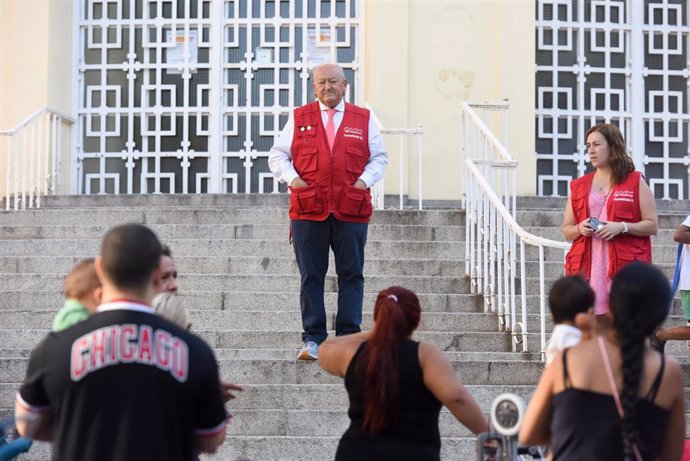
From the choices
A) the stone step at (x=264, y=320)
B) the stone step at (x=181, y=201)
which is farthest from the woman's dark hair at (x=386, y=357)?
the stone step at (x=181, y=201)

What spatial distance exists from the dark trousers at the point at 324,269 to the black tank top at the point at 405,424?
9.52 feet

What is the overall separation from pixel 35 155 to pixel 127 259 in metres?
9.32

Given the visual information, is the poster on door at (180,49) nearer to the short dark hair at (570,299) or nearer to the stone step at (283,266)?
the stone step at (283,266)

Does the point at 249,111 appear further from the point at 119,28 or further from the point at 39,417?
the point at 39,417

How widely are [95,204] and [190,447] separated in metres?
8.20

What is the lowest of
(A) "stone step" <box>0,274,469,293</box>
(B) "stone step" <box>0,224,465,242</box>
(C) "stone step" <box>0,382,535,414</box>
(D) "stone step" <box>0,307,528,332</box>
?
(C) "stone step" <box>0,382,535,414</box>

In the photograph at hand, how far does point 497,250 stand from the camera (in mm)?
9328

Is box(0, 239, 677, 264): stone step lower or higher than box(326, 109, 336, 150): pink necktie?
lower

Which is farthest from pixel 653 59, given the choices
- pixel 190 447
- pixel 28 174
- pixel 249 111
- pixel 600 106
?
pixel 190 447

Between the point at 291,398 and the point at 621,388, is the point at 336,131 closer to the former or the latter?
the point at 291,398

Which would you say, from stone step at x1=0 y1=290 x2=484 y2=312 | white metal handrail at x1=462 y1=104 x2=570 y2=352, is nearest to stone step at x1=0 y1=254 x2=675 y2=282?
white metal handrail at x1=462 y1=104 x2=570 y2=352

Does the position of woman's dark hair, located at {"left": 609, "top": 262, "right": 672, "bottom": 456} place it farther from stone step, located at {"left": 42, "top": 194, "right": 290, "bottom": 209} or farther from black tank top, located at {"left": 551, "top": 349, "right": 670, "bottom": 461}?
stone step, located at {"left": 42, "top": 194, "right": 290, "bottom": 209}

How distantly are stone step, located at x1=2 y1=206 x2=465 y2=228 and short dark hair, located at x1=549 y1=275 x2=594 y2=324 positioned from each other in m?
6.01

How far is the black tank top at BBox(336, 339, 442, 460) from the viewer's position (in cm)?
478
